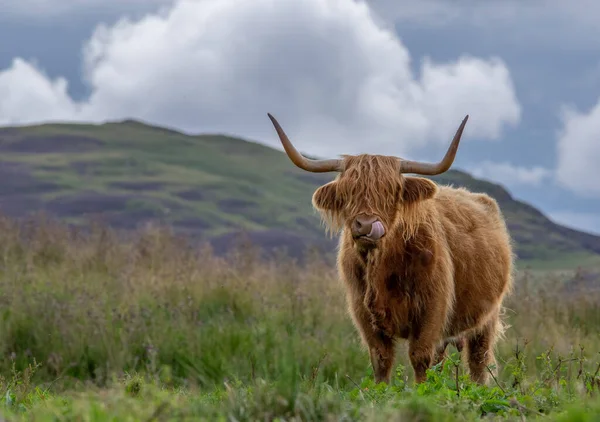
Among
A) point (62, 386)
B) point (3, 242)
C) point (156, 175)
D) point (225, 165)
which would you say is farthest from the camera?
point (225, 165)

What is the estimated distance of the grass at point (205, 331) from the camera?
18.8 feet

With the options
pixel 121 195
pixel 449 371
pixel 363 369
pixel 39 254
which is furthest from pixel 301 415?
pixel 121 195

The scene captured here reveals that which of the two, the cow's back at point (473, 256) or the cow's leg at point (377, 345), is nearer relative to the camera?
the cow's leg at point (377, 345)

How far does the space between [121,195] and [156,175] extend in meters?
16.0

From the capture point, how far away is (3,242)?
1634cm

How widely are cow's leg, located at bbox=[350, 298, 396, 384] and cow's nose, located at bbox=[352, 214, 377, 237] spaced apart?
0.86 metres

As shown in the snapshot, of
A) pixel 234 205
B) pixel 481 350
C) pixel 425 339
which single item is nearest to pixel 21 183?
pixel 234 205

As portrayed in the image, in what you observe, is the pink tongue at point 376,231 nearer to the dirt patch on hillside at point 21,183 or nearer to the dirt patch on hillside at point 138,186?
the dirt patch on hillside at point 21,183

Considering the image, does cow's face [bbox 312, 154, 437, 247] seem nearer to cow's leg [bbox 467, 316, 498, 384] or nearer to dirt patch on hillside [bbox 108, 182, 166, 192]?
cow's leg [bbox 467, 316, 498, 384]

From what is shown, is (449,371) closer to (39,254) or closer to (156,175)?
(39,254)

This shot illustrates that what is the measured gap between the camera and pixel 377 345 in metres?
7.72

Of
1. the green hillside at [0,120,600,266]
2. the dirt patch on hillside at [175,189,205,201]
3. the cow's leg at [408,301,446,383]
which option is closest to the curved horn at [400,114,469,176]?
the cow's leg at [408,301,446,383]

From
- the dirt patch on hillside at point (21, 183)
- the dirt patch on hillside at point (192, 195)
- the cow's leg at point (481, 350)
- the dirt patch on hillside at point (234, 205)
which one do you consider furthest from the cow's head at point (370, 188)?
the dirt patch on hillside at point (192, 195)

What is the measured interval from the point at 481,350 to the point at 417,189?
2690mm
